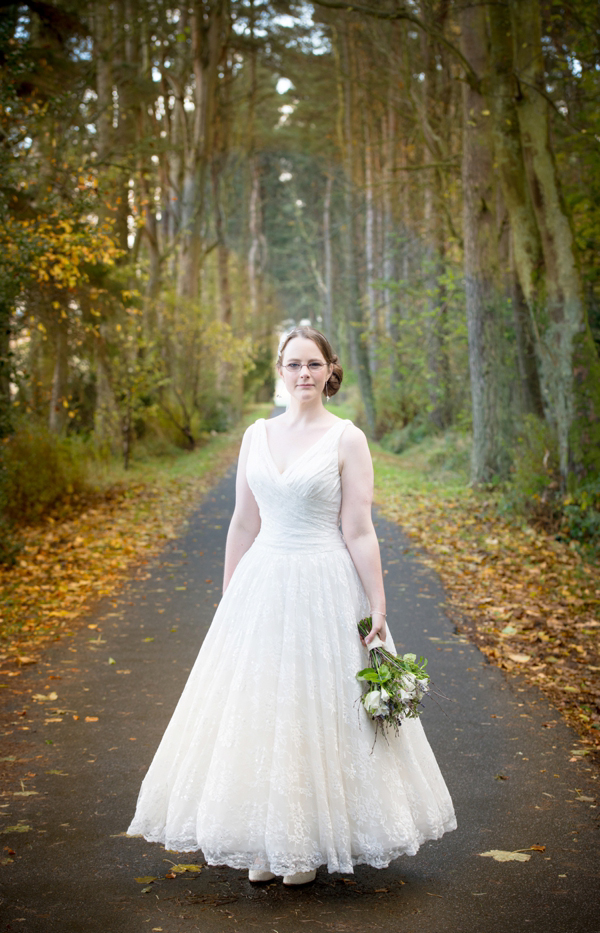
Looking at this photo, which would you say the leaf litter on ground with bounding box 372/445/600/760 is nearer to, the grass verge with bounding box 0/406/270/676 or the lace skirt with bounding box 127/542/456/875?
the lace skirt with bounding box 127/542/456/875

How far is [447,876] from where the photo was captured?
11.2ft

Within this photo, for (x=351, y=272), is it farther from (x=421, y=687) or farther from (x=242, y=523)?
(x=421, y=687)

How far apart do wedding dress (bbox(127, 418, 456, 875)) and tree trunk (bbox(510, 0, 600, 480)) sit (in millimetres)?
7470

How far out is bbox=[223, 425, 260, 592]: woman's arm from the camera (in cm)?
372

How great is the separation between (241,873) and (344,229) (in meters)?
25.3

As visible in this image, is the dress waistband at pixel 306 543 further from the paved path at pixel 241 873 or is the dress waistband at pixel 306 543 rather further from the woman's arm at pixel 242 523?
the paved path at pixel 241 873

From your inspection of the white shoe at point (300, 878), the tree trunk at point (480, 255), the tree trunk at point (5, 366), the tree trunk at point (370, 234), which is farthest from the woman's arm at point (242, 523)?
the tree trunk at point (370, 234)

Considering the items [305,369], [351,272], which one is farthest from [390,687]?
[351,272]

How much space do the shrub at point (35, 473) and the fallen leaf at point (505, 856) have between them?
30.5ft

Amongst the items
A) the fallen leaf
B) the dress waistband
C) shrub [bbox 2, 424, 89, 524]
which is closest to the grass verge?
shrub [bbox 2, 424, 89, 524]

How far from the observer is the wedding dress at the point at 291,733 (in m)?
3.14

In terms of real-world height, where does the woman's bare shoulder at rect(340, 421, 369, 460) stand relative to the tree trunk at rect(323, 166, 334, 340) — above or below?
below

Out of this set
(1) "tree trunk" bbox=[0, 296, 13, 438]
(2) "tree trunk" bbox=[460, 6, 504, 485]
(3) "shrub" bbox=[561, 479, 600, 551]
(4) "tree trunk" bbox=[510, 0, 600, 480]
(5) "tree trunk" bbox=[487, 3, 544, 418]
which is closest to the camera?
(3) "shrub" bbox=[561, 479, 600, 551]

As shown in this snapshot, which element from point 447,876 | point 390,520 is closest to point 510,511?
point 390,520
